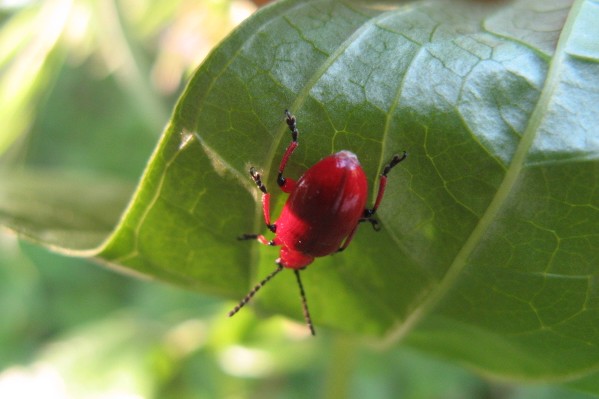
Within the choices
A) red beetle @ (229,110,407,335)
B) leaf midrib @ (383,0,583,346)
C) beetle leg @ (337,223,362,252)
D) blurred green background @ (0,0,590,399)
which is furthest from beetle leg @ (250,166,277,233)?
blurred green background @ (0,0,590,399)

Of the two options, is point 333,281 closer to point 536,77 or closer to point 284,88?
point 284,88

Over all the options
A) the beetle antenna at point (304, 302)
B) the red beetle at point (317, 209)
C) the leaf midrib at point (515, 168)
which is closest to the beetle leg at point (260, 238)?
Result: the red beetle at point (317, 209)

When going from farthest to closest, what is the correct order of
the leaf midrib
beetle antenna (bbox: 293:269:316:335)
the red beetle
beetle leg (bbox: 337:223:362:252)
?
beetle antenna (bbox: 293:269:316:335) → beetle leg (bbox: 337:223:362:252) → the red beetle → the leaf midrib

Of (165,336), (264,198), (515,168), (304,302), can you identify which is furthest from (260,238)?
(165,336)

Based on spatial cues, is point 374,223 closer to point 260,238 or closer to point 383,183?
point 383,183

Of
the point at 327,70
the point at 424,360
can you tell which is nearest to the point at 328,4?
the point at 327,70

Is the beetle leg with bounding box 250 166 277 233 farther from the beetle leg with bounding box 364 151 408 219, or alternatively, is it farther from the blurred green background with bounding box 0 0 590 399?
the blurred green background with bounding box 0 0 590 399
